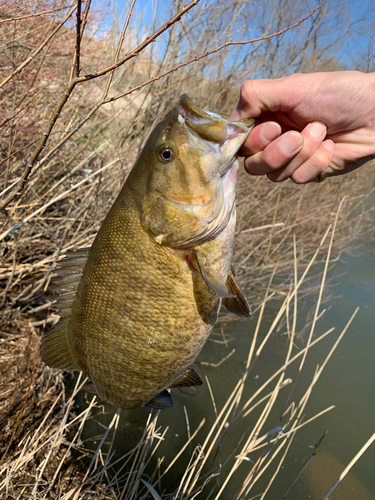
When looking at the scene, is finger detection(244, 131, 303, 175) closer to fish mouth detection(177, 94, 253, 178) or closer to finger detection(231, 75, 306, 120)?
finger detection(231, 75, 306, 120)

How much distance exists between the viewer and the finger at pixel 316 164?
209cm

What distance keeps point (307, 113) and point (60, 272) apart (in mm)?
1555

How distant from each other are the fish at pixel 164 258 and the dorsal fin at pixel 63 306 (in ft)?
0.30

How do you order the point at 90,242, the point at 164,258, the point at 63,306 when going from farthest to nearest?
the point at 90,242, the point at 63,306, the point at 164,258

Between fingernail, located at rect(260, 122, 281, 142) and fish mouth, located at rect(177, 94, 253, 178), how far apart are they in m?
0.29

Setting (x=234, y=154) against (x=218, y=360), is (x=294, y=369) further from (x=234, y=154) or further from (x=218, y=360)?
(x=234, y=154)

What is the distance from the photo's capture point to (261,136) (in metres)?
1.81

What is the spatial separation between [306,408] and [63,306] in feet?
12.2

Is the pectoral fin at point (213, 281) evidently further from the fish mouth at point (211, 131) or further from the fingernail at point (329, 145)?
the fingernail at point (329, 145)

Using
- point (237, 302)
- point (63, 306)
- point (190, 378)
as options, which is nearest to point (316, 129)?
point (237, 302)

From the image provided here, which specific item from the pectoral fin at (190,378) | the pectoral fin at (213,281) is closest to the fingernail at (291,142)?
the pectoral fin at (213,281)

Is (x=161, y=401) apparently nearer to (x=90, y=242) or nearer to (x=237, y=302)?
(x=237, y=302)

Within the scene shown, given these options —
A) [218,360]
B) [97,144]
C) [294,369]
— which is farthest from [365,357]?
[97,144]

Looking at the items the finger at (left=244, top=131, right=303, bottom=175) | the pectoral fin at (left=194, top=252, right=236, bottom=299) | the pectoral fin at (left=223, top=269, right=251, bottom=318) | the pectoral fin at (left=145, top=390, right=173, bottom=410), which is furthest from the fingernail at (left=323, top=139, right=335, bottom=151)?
the pectoral fin at (left=145, top=390, right=173, bottom=410)
